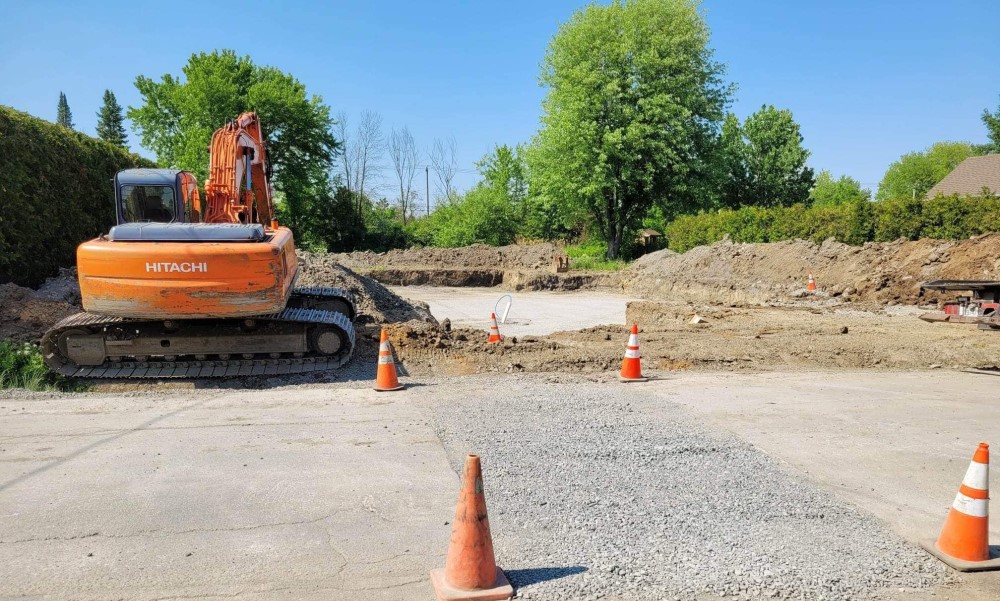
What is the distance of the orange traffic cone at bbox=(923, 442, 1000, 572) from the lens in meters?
3.71

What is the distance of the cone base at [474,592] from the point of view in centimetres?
330

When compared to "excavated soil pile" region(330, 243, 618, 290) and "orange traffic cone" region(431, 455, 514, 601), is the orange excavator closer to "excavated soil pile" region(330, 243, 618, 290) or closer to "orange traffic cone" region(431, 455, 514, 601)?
"orange traffic cone" region(431, 455, 514, 601)

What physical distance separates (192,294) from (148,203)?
7.30ft

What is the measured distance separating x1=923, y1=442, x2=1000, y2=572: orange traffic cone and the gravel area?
14 cm

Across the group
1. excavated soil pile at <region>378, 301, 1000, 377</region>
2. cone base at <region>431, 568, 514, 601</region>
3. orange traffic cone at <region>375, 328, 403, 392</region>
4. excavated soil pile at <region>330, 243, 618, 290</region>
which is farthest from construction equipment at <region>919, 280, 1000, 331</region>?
excavated soil pile at <region>330, 243, 618, 290</region>

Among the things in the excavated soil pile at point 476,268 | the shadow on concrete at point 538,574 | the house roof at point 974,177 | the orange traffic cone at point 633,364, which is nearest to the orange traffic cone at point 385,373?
the orange traffic cone at point 633,364

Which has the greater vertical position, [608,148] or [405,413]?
[608,148]

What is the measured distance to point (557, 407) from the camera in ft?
23.5

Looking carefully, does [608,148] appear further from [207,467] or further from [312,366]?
[207,467]

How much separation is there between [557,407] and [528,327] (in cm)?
994

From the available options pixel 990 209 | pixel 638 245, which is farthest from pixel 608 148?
pixel 990 209

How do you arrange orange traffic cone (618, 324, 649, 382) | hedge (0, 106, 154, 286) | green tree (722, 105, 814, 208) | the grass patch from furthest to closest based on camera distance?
green tree (722, 105, 814, 208), hedge (0, 106, 154, 286), orange traffic cone (618, 324, 649, 382), the grass patch

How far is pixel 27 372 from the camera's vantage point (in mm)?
8914

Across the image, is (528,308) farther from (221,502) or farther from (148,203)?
(221,502)
